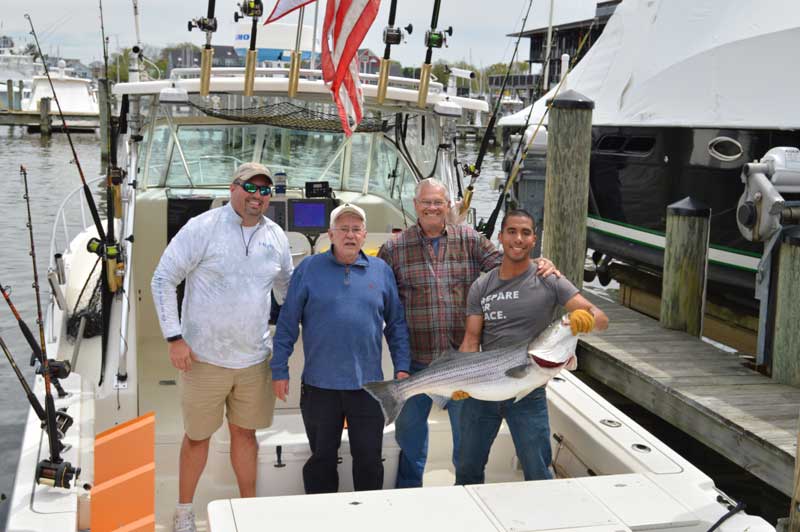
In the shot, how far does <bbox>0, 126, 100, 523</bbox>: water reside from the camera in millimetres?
7414

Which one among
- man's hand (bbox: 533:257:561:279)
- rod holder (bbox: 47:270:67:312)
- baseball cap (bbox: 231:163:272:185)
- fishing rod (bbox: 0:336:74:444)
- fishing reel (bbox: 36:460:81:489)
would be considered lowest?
fishing reel (bbox: 36:460:81:489)

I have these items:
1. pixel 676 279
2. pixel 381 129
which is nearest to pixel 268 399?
pixel 381 129

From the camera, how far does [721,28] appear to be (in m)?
8.80

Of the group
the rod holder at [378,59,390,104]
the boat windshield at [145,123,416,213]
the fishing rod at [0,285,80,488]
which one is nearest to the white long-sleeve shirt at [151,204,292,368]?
the fishing rod at [0,285,80,488]

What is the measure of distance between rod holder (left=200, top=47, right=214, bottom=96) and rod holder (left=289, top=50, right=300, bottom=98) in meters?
0.45

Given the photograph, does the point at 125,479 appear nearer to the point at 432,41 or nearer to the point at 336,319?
the point at 336,319

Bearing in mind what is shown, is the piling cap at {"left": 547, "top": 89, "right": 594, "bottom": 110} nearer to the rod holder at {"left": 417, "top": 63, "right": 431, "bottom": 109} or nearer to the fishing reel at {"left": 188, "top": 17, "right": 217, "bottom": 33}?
the rod holder at {"left": 417, "top": 63, "right": 431, "bottom": 109}

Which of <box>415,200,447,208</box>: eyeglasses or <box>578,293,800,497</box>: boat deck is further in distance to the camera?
<box>578,293,800,497</box>: boat deck

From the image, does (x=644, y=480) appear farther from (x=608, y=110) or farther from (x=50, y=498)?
(x=608, y=110)

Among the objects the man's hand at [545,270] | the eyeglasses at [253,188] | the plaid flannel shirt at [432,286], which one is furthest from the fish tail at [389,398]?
the eyeglasses at [253,188]

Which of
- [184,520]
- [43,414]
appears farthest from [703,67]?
[43,414]

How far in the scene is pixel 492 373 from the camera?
11.3 feet

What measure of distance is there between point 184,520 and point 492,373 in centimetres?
161

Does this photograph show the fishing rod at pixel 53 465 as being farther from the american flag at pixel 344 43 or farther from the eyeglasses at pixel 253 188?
the american flag at pixel 344 43
